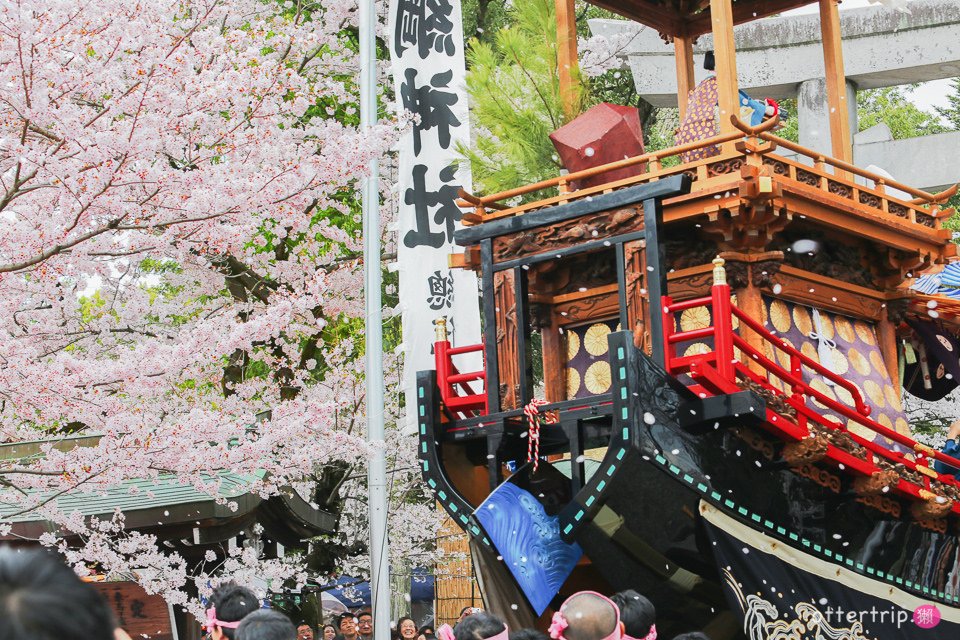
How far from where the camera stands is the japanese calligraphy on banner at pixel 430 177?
10.7m

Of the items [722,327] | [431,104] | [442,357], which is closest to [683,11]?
[431,104]

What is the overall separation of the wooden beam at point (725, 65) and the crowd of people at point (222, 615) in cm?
478

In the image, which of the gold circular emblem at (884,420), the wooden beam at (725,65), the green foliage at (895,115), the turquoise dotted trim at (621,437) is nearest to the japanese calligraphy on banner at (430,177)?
the wooden beam at (725,65)

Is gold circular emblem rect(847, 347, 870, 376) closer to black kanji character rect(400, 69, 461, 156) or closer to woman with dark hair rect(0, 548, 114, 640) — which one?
black kanji character rect(400, 69, 461, 156)

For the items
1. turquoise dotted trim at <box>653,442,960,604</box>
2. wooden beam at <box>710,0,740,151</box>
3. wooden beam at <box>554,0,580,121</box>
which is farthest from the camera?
wooden beam at <box>554,0,580,121</box>

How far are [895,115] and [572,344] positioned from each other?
23679mm

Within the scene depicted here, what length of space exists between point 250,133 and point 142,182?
1397mm

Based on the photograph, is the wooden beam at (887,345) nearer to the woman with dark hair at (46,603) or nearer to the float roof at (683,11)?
the float roof at (683,11)

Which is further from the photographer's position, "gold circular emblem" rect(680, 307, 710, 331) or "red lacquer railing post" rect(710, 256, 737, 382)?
"gold circular emblem" rect(680, 307, 710, 331)

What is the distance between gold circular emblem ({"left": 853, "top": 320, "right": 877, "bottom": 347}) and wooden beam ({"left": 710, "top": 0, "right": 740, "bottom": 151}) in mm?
2363

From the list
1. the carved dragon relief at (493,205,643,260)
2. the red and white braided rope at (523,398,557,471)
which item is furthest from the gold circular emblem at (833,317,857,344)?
the red and white braided rope at (523,398,557,471)

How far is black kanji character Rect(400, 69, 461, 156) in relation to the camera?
1132 centimetres

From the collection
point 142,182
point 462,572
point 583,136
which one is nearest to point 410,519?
point 462,572

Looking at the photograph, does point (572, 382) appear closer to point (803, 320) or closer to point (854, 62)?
point (803, 320)
